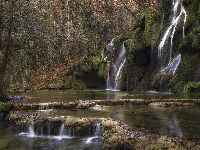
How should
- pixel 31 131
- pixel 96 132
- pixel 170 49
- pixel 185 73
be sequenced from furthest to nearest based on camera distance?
pixel 170 49, pixel 185 73, pixel 31 131, pixel 96 132

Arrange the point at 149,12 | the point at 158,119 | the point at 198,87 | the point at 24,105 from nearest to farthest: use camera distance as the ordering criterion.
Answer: the point at 158,119
the point at 24,105
the point at 198,87
the point at 149,12

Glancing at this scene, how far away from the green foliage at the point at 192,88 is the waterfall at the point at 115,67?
1302 cm

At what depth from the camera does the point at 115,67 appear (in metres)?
43.7

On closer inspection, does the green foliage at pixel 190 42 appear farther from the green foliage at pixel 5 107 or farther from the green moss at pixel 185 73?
the green foliage at pixel 5 107

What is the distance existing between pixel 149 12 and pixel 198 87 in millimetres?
16235

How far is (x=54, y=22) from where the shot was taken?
66.2 m

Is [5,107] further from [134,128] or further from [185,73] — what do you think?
[185,73]

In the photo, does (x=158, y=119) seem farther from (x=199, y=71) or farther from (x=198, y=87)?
(x=199, y=71)

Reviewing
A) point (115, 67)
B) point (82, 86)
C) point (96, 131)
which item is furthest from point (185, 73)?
point (96, 131)

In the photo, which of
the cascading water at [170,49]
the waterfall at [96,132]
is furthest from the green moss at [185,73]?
the waterfall at [96,132]

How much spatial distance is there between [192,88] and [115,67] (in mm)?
15861

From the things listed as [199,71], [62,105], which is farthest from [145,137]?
[199,71]

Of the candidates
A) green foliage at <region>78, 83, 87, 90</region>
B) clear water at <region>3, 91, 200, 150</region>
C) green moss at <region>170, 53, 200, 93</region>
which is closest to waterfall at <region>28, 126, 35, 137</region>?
clear water at <region>3, 91, 200, 150</region>

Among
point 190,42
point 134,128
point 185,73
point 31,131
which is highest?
point 190,42
